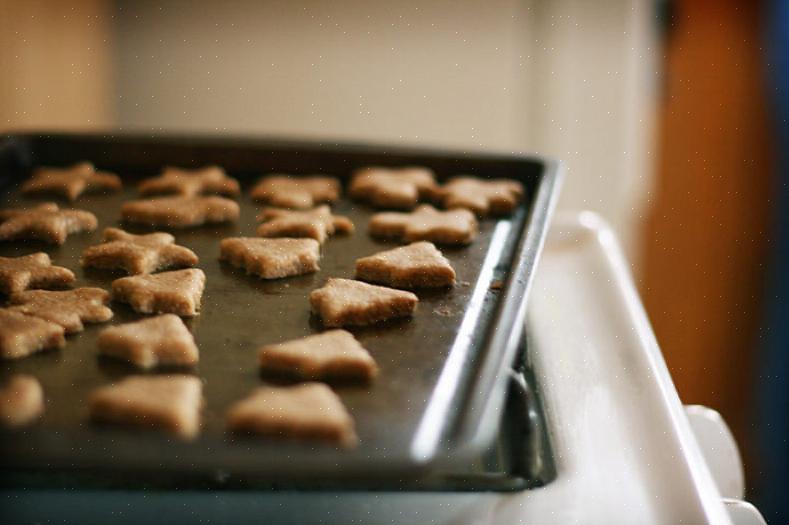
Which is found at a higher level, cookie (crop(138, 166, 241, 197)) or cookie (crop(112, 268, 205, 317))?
cookie (crop(138, 166, 241, 197))

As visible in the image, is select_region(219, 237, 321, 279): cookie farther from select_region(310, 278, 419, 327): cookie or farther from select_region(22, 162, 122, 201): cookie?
select_region(22, 162, 122, 201): cookie

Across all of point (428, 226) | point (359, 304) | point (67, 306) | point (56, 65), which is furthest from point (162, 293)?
point (56, 65)

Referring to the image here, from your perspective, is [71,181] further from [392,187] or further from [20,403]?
[20,403]

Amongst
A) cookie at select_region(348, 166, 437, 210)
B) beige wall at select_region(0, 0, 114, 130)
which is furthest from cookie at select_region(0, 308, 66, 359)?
beige wall at select_region(0, 0, 114, 130)

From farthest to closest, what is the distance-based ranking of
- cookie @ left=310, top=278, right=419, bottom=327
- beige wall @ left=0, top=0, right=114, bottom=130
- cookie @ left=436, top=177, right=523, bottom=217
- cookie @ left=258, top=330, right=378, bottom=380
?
beige wall @ left=0, top=0, right=114, bottom=130
cookie @ left=436, top=177, right=523, bottom=217
cookie @ left=310, top=278, right=419, bottom=327
cookie @ left=258, top=330, right=378, bottom=380

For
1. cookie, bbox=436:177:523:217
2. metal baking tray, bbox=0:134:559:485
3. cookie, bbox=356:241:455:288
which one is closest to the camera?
metal baking tray, bbox=0:134:559:485

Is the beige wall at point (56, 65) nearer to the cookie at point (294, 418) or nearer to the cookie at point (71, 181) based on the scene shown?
the cookie at point (71, 181)

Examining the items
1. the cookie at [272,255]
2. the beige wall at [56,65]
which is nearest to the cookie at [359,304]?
the cookie at [272,255]

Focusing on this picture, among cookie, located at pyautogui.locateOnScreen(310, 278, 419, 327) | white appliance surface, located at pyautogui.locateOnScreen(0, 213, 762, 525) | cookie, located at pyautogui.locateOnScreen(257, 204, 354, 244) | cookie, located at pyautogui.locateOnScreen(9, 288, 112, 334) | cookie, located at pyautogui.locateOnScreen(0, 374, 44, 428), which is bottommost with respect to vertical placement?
white appliance surface, located at pyautogui.locateOnScreen(0, 213, 762, 525)
